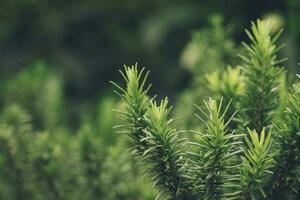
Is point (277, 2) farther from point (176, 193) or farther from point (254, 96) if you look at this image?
point (176, 193)

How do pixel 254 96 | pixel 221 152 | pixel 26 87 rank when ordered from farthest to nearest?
pixel 26 87
pixel 254 96
pixel 221 152

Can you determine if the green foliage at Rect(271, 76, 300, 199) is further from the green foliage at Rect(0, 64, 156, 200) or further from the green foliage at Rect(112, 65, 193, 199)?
the green foliage at Rect(0, 64, 156, 200)

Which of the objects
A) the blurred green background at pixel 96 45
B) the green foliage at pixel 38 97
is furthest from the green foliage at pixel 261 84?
the green foliage at pixel 38 97

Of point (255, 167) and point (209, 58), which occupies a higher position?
point (209, 58)

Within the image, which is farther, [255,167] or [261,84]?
[261,84]

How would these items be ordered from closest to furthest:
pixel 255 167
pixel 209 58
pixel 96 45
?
pixel 255 167 < pixel 209 58 < pixel 96 45

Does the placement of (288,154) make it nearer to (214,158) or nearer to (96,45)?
(214,158)

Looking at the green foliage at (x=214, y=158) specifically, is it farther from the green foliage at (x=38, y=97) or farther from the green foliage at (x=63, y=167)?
the green foliage at (x=38, y=97)

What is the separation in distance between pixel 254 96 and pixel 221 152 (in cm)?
14

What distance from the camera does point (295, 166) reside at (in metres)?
0.62

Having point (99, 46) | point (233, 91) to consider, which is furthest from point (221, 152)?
point (99, 46)

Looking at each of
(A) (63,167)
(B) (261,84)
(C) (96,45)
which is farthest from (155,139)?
(C) (96,45)

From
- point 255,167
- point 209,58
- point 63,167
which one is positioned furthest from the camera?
point 209,58

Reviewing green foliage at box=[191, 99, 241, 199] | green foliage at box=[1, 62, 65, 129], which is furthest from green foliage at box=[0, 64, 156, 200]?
green foliage at box=[191, 99, 241, 199]
